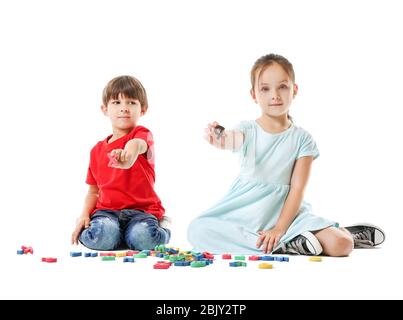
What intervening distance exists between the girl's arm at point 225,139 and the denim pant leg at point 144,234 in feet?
1.61

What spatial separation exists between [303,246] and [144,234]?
2.44ft

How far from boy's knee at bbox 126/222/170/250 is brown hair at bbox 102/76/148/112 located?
2.08 feet

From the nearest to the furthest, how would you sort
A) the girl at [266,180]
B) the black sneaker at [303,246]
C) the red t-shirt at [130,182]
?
1. the black sneaker at [303,246]
2. the girl at [266,180]
3. the red t-shirt at [130,182]

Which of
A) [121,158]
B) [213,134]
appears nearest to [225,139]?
[213,134]

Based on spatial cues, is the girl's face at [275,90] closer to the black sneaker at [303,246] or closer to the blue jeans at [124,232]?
the black sneaker at [303,246]

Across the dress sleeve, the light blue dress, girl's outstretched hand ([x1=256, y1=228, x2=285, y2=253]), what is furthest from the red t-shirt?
girl's outstretched hand ([x1=256, y1=228, x2=285, y2=253])

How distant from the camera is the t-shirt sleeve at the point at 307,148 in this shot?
3270 millimetres

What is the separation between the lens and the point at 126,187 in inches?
135

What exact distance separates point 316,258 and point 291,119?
79 centimetres

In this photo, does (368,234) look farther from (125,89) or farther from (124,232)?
(125,89)

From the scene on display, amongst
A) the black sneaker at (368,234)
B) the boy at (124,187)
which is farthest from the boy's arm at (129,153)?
the black sneaker at (368,234)

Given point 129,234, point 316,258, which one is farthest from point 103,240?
point 316,258

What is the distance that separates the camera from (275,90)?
10.8 feet

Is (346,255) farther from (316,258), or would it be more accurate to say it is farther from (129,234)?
(129,234)
